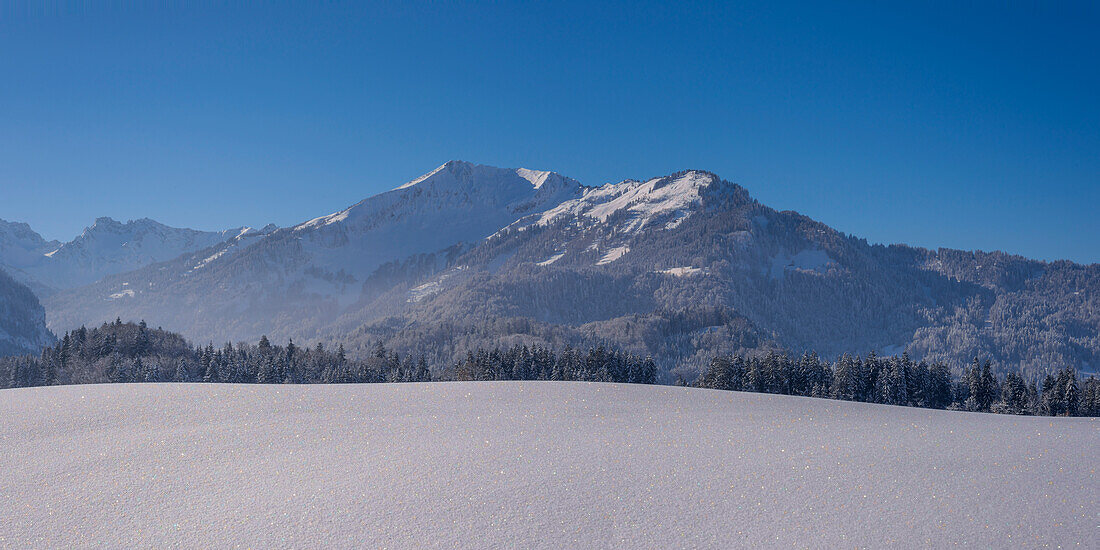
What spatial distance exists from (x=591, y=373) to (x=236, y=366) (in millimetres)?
46328

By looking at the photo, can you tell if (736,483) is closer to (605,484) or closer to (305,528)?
(605,484)

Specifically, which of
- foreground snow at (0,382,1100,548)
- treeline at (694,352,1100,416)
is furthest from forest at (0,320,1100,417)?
foreground snow at (0,382,1100,548)

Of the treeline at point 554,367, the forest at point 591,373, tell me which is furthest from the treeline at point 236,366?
the forest at point 591,373

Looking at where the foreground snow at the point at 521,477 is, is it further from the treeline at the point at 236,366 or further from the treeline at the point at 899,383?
the treeline at the point at 236,366

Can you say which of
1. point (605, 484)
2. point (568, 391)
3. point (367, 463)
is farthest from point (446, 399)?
point (605, 484)

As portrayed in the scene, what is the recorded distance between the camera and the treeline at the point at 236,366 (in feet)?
224

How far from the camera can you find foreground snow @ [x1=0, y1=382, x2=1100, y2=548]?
12188mm

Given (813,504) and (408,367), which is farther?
(408,367)

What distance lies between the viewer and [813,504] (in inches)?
538

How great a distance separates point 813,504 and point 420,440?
38.4 ft

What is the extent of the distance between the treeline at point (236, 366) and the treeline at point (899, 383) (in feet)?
48.8

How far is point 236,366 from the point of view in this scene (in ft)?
237

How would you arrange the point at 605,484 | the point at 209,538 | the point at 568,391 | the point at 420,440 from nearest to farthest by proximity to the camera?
the point at 209,538
the point at 605,484
the point at 420,440
the point at 568,391

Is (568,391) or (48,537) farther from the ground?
(568,391)
